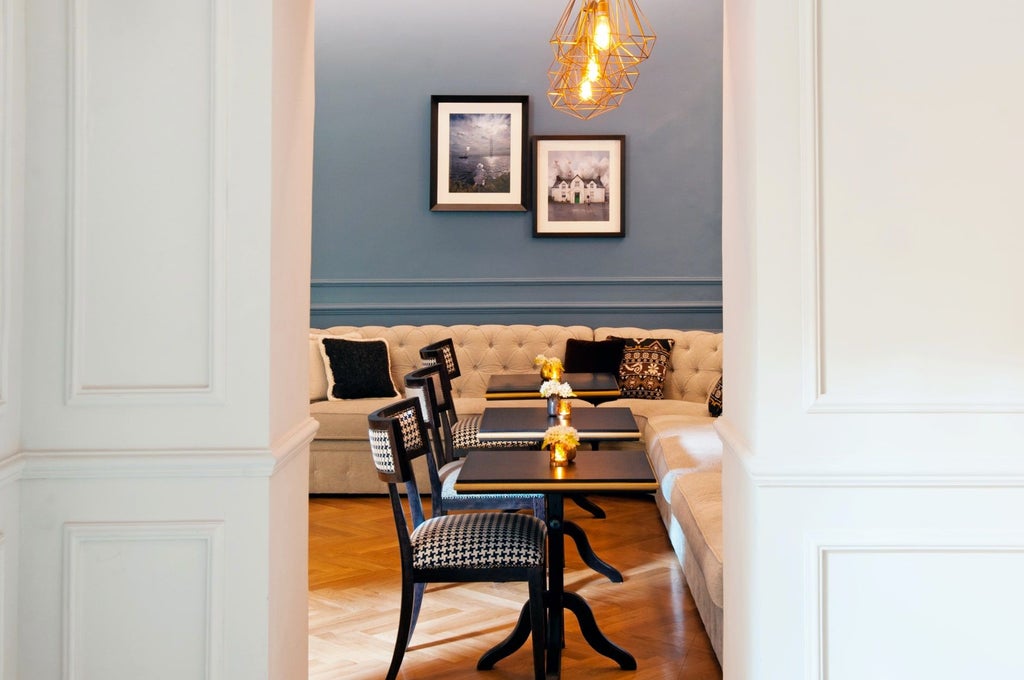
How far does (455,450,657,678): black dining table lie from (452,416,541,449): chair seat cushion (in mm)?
1364

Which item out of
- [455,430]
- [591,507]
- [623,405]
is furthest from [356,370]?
[591,507]

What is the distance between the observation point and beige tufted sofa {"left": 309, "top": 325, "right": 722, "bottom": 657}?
3623 mm

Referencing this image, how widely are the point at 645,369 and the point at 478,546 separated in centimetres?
351

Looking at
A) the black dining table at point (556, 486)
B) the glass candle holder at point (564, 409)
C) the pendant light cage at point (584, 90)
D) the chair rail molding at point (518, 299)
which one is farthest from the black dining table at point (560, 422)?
the chair rail molding at point (518, 299)
